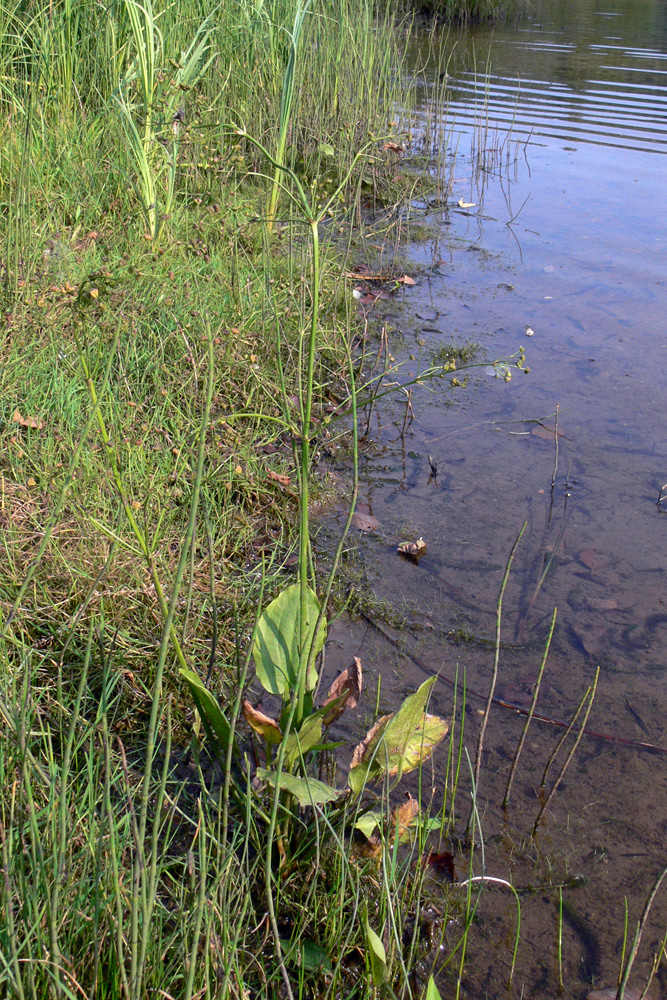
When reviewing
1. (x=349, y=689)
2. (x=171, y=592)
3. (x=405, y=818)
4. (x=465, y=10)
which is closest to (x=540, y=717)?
(x=405, y=818)

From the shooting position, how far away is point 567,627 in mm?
2496

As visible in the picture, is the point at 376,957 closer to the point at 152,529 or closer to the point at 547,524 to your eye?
the point at 152,529

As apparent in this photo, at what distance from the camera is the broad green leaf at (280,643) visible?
1667 millimetres

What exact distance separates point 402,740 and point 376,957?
1.47ft

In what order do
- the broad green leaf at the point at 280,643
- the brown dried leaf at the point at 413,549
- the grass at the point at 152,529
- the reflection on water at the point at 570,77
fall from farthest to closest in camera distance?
the reflection on water at the point at 570,77 → the brown dried leaf at the point at 413,549 → the broad green leaf at the point at 280,643 → the grass at the point at 152,529

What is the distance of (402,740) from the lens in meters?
1.68

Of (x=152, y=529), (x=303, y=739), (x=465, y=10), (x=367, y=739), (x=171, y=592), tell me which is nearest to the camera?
(x=303, y=739)

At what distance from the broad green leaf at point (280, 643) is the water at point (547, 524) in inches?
23.4

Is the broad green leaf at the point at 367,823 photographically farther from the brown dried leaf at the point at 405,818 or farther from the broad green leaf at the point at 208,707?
the broad green leaf at the point at 208,707

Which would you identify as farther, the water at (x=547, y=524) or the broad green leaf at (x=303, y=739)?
the water at (x=547, y=524)

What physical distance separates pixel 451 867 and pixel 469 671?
0.66 m

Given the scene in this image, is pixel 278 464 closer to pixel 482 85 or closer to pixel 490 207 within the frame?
pixel 490 207

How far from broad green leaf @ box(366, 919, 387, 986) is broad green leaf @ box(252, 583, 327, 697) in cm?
51

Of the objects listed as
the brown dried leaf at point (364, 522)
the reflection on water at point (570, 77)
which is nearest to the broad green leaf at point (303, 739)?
the brown dried leaf at point (364, 522)
